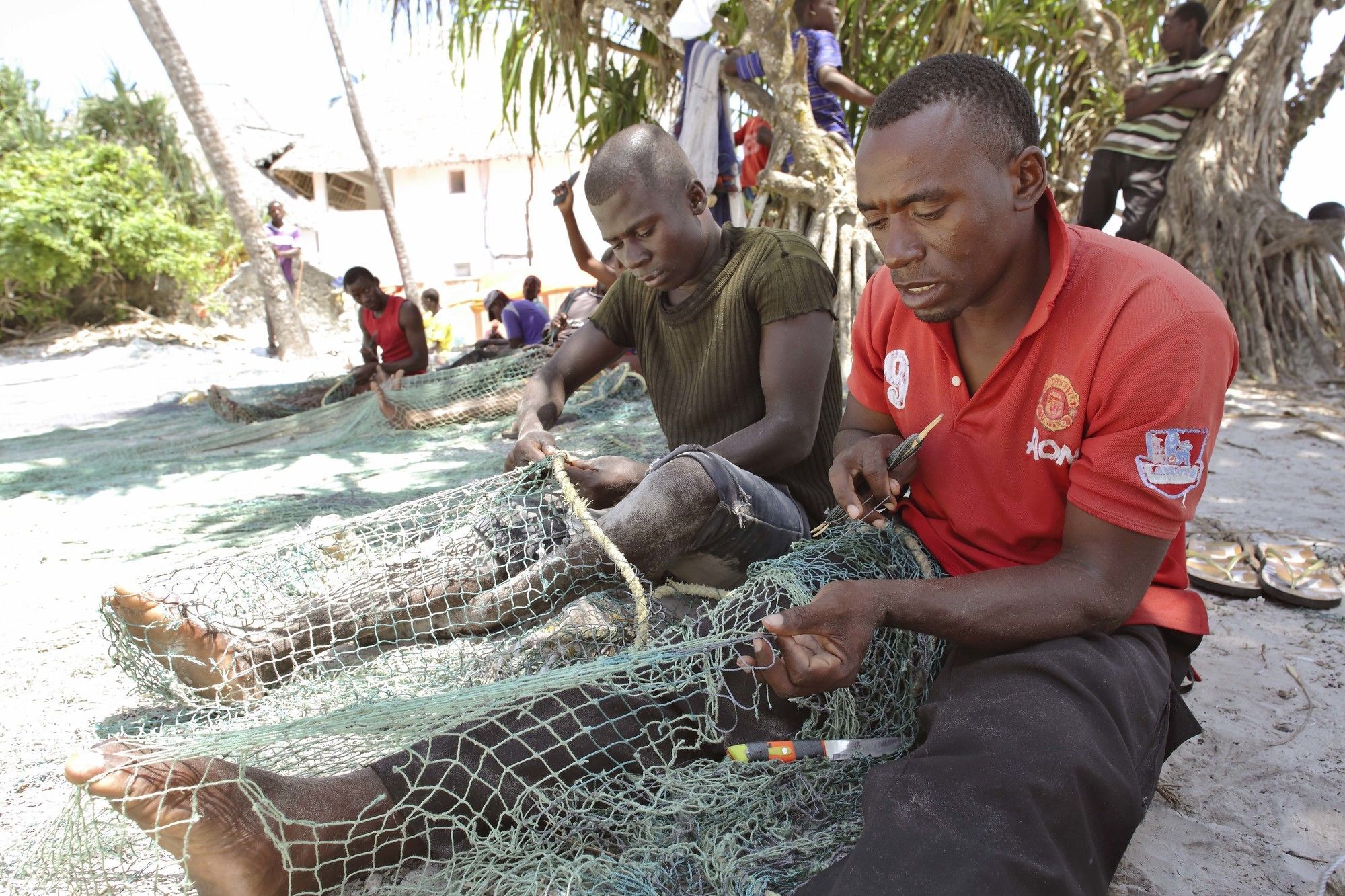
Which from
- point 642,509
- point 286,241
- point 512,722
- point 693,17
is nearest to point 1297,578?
point 642,509

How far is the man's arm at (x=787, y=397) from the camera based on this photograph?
6.63 feet

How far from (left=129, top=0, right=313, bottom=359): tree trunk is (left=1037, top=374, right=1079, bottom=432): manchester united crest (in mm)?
9643

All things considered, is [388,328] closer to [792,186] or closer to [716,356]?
[792,186]

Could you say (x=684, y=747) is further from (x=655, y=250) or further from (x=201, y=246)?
(x=201, y=246)

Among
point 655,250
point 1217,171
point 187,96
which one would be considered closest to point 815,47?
point 1217,171

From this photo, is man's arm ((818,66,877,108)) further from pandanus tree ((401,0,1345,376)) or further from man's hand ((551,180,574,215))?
man's hand ((551,180,574,215))

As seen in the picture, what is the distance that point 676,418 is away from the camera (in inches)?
93.9

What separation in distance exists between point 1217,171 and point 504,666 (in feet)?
19.3

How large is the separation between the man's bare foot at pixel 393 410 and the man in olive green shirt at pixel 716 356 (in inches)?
136

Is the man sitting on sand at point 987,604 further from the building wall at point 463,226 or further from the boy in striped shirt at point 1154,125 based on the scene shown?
the building wall at point 463,226

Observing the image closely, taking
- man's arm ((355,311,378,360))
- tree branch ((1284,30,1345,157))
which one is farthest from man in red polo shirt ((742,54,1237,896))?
man's arm ((355,311,378,360))

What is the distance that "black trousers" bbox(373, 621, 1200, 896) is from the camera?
3.62ft

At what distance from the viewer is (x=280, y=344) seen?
35.4 ft

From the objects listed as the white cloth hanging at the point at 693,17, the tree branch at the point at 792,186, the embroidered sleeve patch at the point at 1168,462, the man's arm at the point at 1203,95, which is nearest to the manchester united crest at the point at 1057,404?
the embroidered sleeve patch at the point at 1168,462
